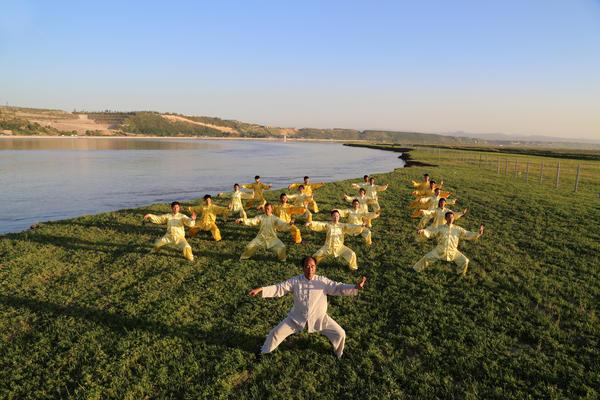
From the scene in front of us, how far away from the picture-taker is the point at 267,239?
11125 mm

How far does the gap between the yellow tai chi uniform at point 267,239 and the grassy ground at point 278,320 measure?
35cm

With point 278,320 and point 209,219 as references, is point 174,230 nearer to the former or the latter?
point 209,219

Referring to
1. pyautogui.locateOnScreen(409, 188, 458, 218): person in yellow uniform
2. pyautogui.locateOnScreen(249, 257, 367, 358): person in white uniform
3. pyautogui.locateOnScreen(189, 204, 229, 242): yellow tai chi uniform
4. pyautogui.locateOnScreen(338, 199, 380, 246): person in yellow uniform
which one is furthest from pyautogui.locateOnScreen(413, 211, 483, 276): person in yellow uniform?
pyautogui.locateOnScreen(189, 204, 229, 242): yellow tai chi uniform

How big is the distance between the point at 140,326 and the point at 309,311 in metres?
3.48

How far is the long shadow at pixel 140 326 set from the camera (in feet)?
22.2

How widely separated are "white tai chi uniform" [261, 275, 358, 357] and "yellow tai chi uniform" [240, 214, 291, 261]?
4672mm

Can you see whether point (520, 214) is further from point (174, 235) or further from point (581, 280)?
point (174, 235)

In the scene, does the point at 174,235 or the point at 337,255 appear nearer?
the point at 337,255

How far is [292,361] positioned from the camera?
6215mm

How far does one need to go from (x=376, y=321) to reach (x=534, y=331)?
117 inches

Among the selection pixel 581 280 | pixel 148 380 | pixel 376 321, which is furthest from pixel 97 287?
pixel 581 280

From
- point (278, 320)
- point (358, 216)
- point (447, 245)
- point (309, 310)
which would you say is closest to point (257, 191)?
point (358, 216)

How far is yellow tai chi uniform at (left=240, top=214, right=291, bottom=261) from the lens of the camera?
432 inches

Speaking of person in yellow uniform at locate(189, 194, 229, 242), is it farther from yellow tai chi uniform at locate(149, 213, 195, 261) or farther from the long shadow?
the long shadow
